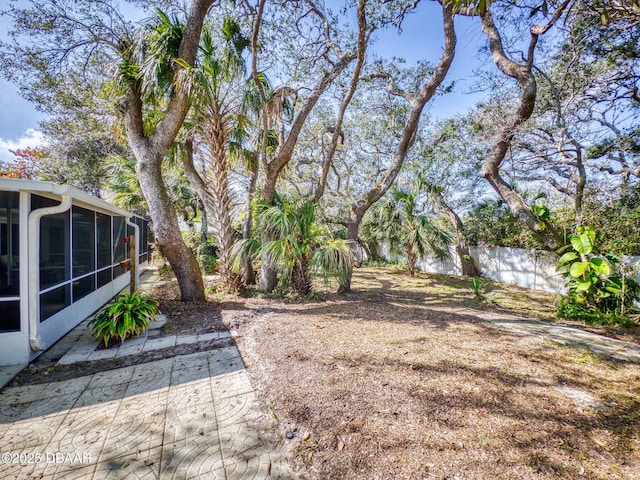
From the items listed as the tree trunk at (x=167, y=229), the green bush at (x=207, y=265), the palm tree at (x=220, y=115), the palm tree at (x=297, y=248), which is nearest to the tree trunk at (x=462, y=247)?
the palm tree at (x=297, y=248)

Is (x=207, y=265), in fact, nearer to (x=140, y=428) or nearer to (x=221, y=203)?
(x=221, y=203)

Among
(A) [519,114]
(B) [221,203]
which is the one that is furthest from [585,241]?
(B) [221,203]

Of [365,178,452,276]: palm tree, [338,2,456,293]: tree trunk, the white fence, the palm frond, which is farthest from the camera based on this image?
[365,178,452,276]: palm tree

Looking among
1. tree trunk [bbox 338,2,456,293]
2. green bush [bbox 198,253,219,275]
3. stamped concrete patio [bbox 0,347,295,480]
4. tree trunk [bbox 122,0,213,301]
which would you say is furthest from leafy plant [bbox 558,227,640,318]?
green bush [bbox 198,253,219,275]

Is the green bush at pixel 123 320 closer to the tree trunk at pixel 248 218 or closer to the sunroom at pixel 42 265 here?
the sunroom at pixel 42 265

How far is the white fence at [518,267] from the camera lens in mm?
7637

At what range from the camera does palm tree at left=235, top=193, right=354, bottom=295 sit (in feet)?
18.6

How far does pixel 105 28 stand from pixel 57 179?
11.4m

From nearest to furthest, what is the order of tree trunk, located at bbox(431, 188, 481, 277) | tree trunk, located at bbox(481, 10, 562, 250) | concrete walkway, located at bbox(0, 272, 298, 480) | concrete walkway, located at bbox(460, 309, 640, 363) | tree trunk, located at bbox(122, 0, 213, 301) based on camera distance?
concrete walkway, located at bbox(0, 272, 298, 480) → concrete walkway, located at bbox(460, 309, 640, 363) → tree trunk, located at bbox(122, 0, 213, 301) → tree trunk, located at bbox(481, 10, 562, 250) → tree trunk, located at bbox(431, 188, 481, 277)

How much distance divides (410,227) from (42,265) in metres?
9.02

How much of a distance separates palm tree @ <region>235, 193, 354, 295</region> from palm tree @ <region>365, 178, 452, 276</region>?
415 cm

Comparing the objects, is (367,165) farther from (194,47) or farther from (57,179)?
(57,179)

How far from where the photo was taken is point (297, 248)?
570cm

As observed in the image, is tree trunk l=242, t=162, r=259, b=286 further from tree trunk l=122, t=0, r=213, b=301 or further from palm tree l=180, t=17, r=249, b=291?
tree trunk l=122, t=0, r=213, b=301
